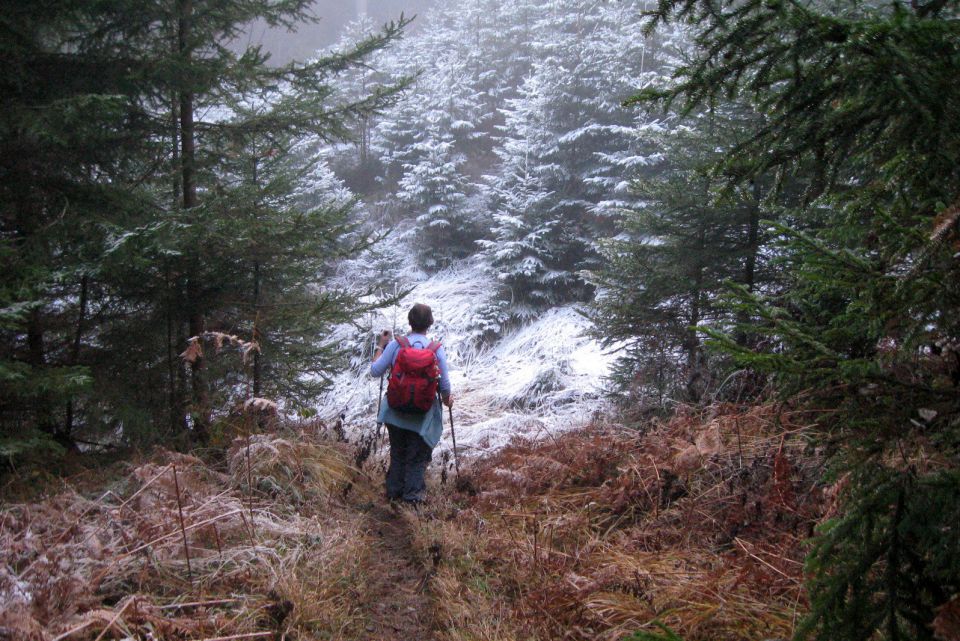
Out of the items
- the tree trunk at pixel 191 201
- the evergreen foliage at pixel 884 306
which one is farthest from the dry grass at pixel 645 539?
the tree trunk at pixel 191 201

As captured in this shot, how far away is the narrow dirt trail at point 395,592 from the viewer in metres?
2.92

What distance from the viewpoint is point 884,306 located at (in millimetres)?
1529

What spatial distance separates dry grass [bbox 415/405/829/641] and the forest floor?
0.04 ft

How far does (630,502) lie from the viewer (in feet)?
12.5

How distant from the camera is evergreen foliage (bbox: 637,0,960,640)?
4.26ft

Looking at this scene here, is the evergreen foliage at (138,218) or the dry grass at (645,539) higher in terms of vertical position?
the evergreen foliage at (138,218)

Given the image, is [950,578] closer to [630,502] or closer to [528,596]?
[528,596]

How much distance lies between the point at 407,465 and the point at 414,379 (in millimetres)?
890

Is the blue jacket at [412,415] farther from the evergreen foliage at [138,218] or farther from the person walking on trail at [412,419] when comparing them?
the evergreen foliage at [138,218]

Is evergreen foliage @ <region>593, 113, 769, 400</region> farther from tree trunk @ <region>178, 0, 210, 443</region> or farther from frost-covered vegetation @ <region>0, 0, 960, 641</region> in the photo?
tree trunk @ <region>178, 0, 210, 443</region>

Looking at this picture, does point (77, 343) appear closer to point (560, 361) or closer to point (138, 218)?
point (138, 218)

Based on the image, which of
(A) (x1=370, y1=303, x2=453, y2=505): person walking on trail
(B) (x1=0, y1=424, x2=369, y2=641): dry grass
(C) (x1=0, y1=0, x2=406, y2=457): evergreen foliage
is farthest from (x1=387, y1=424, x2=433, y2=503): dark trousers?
(C) (x1=0, y1=0, x2=406, y2=457): evergreen foliage

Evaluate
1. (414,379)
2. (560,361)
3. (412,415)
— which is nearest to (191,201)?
(414,379)

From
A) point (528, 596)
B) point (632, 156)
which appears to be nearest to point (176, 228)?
point (528, 596)
